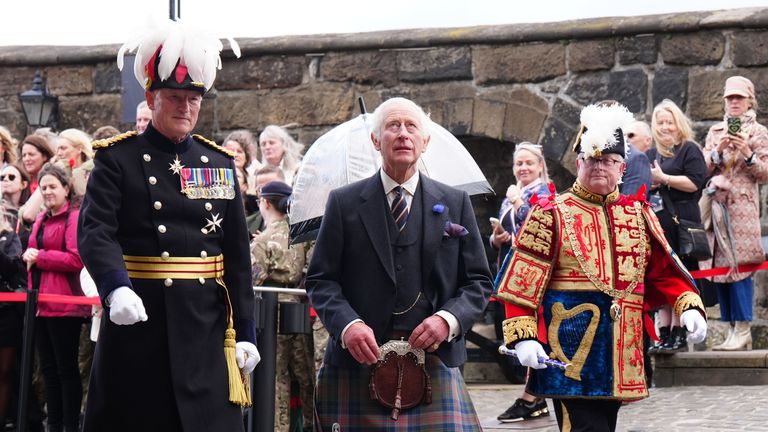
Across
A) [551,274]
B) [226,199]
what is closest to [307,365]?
[551,274]

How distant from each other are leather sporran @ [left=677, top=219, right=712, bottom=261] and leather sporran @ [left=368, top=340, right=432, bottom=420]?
15.0 ft

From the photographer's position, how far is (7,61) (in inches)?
551

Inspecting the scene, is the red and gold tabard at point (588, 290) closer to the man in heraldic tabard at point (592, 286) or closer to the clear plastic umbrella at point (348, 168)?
the man in heraldic tabard at point (592, 286)

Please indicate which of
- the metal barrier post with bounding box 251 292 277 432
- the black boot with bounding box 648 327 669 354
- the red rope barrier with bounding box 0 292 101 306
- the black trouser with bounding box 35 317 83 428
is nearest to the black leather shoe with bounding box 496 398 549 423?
the black boot with bounding box 648 327 669 354

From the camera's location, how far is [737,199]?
972cm

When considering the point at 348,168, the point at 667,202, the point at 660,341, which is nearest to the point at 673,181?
the point at 667,202

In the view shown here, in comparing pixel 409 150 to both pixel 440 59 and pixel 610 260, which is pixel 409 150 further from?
pixel 440 59

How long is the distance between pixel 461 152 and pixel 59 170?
2.72 metres

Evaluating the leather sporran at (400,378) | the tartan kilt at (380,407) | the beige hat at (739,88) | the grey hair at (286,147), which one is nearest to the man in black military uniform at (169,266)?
the tartan kilt at (380,407)

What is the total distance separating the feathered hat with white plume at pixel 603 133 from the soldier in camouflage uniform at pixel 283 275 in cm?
246

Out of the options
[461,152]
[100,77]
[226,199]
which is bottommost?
[226,199]

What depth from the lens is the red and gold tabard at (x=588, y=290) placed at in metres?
5.81

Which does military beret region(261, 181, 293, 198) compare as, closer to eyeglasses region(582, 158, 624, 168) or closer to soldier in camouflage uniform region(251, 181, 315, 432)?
soldier in camouflage uniform region(251, 181, 315, 432)

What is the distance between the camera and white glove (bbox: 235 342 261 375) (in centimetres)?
504
